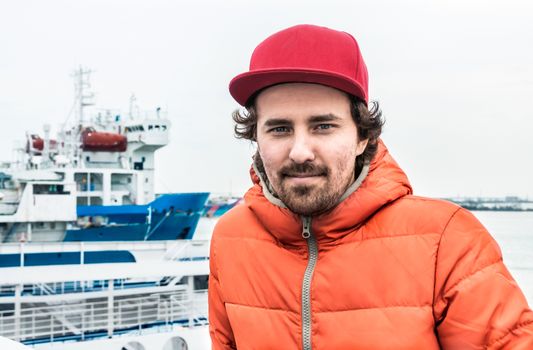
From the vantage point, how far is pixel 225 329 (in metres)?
1.85

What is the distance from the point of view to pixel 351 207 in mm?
1475

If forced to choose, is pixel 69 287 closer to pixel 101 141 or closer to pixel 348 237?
pixel 101 141

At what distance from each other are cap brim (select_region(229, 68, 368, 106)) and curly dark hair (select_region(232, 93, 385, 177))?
0.03m

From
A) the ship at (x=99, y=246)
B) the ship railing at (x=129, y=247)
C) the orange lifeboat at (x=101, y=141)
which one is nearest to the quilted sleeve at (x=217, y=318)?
the ship at (x=99, y=246)

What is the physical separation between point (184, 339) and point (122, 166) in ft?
44.9

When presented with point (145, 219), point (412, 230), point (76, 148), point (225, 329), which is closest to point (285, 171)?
point (412, 230)

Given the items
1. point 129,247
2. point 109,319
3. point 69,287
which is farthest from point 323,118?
point 129,247

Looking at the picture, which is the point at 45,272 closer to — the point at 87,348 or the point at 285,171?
the point at 87,348

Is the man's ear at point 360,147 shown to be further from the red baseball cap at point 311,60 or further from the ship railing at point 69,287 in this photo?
the ship railing at point 69,287

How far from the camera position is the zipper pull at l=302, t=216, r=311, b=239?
1.51 meters

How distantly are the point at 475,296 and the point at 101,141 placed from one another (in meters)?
23.0

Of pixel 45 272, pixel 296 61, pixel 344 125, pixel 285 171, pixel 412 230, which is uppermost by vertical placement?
pixel 296 61

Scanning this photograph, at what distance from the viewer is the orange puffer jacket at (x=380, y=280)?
1.32 meters

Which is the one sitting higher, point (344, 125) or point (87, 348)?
point (344, 125)
